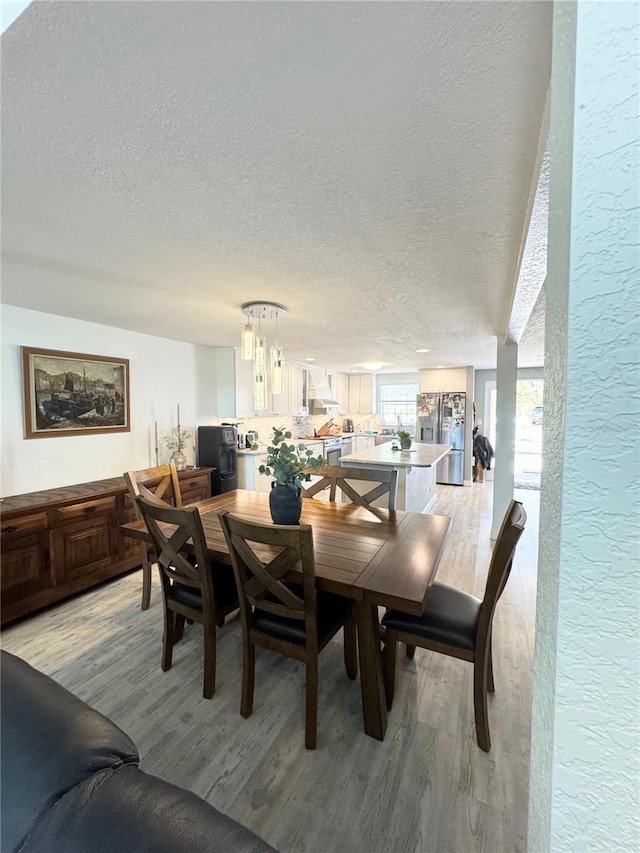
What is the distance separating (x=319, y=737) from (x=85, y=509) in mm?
2349

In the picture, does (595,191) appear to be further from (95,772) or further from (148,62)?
(95,772)

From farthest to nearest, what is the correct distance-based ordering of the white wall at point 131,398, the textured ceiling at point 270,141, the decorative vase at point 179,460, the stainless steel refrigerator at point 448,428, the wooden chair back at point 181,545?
the stainless steel refrigerator at point 448,428
the decorative vase at point 179,460
the white wall at point 131,398
the wooden chair back at point 181,545
the textured ceiling at point 270,141

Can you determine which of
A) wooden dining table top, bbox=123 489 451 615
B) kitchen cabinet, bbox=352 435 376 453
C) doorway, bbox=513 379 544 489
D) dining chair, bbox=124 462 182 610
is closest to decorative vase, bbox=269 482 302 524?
wooden dining table top, bbox=123 489 451 615

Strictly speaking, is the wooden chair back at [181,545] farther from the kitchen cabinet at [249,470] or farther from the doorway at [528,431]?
the doorway at [528,431]

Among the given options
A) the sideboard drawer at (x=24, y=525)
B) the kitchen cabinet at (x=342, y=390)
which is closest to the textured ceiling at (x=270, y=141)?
the sideboard drawer at (x=24, y=525)

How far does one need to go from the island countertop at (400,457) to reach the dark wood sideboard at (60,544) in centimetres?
240

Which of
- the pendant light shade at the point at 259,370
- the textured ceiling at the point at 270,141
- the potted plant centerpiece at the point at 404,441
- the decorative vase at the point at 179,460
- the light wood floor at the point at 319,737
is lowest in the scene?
the light wood floor at the point at 319,737

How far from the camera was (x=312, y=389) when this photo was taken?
22.0 feet

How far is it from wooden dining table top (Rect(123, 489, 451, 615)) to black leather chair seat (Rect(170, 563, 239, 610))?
26cm

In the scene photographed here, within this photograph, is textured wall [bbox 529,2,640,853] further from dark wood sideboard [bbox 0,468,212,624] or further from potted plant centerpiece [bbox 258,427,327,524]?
dark wood sideboard [bbox 0,468,212,624]

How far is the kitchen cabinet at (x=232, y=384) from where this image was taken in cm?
459

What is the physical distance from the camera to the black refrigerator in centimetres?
427

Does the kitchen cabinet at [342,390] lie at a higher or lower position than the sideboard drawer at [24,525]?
higher

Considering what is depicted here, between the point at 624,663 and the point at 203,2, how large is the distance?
1353mm
